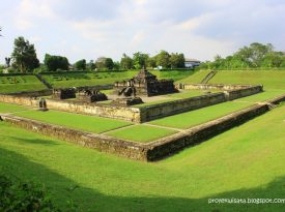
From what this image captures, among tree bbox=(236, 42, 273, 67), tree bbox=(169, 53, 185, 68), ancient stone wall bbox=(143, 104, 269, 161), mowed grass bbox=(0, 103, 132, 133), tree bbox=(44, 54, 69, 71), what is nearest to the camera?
ancient stone wall bbox=(143, 104, 269, 161)

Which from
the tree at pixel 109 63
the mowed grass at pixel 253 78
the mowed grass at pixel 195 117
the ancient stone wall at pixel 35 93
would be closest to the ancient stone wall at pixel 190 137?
the mowed grass at pixel 195 117

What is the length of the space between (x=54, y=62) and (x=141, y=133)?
39.8 m

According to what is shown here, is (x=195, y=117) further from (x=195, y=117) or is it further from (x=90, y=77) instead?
(x=90, y=77)

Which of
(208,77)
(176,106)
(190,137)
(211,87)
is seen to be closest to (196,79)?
(208,77)

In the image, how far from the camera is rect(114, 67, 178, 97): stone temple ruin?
2897 centimetres

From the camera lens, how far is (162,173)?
980 centimetres

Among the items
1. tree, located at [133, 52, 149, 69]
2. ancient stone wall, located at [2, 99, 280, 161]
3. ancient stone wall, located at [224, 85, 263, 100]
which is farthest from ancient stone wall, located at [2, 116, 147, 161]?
tree, located at [133, 52, 149, 69]

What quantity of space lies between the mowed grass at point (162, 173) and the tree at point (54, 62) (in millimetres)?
38742

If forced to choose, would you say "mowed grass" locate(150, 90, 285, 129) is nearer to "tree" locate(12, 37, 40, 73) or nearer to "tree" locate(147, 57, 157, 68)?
"tree" locate(12, 37, 40, 73)

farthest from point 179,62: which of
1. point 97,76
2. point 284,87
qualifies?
point 284,87

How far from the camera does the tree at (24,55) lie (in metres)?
Answer: 48.2

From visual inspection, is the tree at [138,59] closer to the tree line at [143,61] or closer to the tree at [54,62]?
the tree line at [143,61]

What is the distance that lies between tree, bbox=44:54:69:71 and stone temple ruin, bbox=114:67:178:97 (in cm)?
2254

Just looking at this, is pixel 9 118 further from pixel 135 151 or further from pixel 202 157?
pixel 202 157
